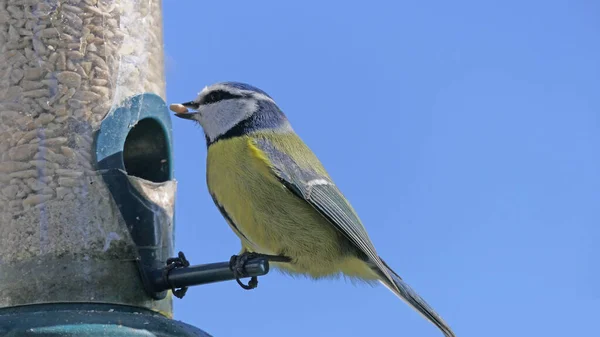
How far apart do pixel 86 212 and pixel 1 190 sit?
0.36 meters

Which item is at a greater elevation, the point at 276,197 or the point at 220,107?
the point at 220,107

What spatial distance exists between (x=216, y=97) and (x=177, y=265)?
106 cm

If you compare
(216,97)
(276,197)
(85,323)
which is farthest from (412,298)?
(85,323)

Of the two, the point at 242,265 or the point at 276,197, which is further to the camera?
the point at 276,197

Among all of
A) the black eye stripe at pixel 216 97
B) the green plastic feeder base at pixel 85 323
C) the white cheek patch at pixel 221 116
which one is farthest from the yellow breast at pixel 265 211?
the green plastic feeder base at pixel 85 323

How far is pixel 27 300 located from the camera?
3.85 metres

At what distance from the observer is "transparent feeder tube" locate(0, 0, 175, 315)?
3906 millimetres

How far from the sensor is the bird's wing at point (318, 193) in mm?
4664

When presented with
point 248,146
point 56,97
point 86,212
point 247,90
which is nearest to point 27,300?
point 86,212

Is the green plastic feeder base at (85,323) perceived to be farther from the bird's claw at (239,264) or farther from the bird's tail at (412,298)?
the bird's tail at (412,298)

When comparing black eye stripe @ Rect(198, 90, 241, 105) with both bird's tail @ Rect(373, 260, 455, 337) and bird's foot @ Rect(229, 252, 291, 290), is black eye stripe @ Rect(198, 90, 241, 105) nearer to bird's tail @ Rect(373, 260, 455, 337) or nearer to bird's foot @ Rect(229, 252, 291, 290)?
bird's foot @ Rect(229, 252, 291, 290)

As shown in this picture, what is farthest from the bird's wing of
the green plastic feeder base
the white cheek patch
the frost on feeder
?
the green plastic feeder base

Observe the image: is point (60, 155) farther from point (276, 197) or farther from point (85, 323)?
point (276, 197)

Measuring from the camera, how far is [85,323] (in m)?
3.62
